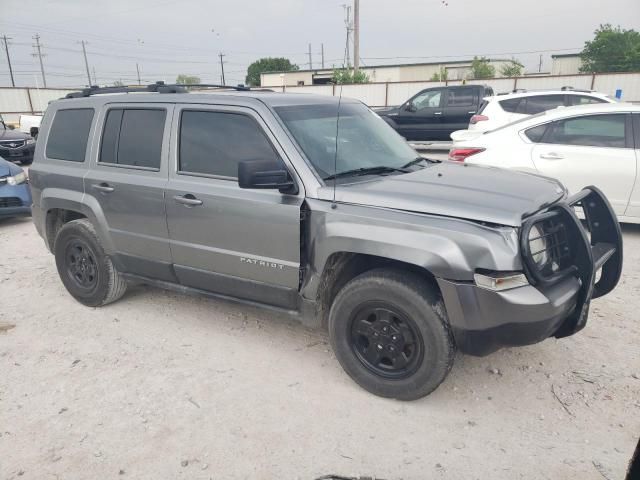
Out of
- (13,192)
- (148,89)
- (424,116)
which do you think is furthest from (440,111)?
(148,89)

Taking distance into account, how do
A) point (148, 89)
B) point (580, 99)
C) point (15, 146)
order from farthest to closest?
1. point (15, 146)
2. point (580, 99)
3. point (148, 89)

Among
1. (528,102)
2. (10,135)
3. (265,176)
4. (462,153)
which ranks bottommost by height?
(10,135)

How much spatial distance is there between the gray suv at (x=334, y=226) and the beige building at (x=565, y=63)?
69.3 m

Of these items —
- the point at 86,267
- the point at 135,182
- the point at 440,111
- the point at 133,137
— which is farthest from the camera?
the point at 440,111

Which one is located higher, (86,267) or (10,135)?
(10,135)

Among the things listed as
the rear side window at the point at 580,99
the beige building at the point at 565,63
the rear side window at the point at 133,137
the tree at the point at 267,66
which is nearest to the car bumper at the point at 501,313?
the rear side window at the point at 133,137

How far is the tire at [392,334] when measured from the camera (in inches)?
113

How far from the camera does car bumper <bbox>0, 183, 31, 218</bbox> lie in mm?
7672

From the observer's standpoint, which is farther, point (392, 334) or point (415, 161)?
point (415, 161)

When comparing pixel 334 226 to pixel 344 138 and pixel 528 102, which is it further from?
pixel 528 102

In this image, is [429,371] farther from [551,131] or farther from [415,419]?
[551,131]

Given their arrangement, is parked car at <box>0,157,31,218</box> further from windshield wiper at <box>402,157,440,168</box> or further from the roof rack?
windshield wiper at <box>402,157,440,168</box>

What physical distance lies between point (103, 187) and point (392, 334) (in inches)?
107

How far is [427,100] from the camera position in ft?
45.3
